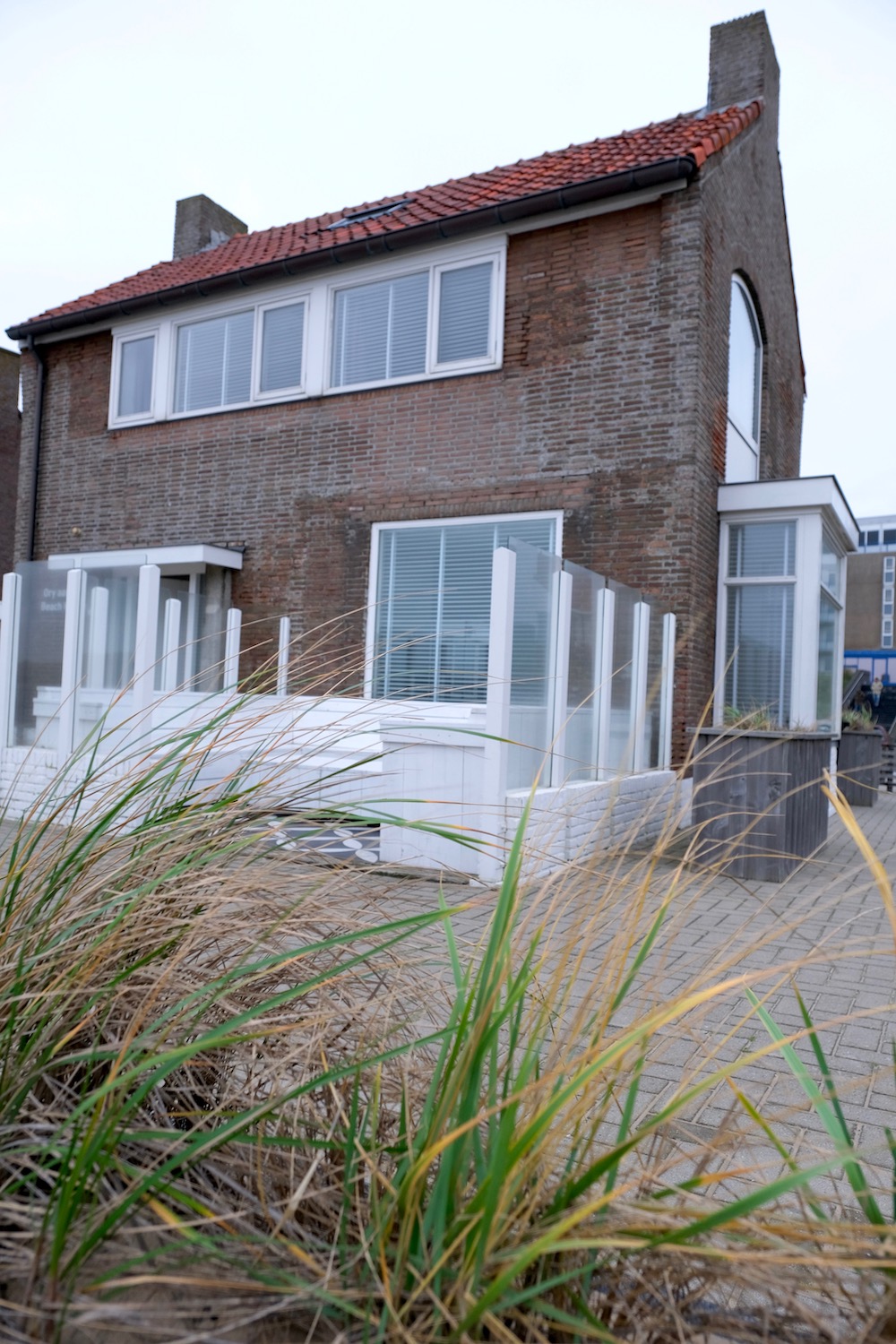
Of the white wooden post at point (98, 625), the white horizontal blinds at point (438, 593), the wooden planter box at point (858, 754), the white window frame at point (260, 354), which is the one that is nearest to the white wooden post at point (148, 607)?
the white wooden post at point (98, 625)

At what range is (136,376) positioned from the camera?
43.4ft

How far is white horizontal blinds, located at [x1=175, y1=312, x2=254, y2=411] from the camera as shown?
12195mm

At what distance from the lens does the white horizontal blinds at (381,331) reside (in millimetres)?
10852

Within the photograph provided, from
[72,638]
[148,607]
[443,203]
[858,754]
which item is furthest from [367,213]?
[858,754]

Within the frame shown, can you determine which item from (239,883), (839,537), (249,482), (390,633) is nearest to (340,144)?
(249,482)

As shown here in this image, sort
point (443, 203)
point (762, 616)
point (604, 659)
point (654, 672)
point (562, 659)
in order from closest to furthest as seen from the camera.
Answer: point (562, 659) → point (604, 659) → point (654, 672) → point (762, 616) → point (443, 203)

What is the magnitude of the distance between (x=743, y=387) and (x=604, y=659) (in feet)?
17.5

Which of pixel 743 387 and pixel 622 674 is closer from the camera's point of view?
pixel 622 674

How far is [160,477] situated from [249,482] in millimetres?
1541

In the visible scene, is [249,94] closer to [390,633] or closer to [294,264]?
[294,264]

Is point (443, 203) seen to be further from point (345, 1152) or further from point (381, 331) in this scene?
point (345, 1152)

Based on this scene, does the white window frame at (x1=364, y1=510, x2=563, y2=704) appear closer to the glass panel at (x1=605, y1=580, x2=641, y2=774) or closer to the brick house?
the brick house

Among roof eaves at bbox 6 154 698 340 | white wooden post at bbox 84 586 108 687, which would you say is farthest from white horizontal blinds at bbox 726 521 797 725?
white wooden post at bbox 84 586 108 687

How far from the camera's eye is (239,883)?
167 cm
